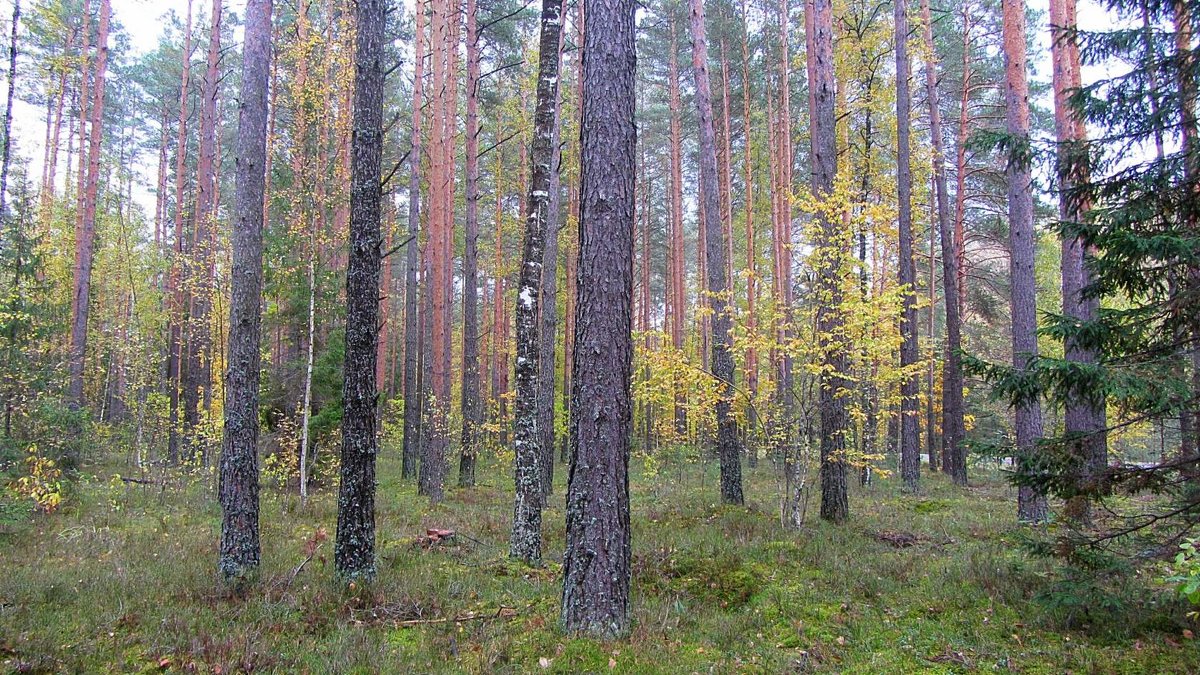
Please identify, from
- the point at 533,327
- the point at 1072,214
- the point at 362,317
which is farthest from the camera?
the point at 533,327

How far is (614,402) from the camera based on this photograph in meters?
4.93

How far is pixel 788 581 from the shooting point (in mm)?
6777

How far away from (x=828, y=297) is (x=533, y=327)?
4737 mm

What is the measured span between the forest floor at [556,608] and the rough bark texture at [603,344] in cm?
43

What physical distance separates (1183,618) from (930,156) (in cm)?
1392

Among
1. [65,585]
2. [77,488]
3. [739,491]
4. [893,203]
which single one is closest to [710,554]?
[739,491]

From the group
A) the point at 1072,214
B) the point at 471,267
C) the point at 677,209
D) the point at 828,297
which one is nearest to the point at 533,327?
the point at 828,297

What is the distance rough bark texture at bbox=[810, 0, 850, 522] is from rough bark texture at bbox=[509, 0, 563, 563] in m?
4.55

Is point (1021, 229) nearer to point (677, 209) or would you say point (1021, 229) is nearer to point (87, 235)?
point (677, 209)

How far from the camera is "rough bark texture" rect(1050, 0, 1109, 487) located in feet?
17.8

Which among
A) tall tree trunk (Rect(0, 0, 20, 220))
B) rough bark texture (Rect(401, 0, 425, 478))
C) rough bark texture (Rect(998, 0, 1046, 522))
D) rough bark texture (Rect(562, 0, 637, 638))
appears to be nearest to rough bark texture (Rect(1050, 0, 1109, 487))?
rough bark texture (Rect(998, 0, 1046, 522))

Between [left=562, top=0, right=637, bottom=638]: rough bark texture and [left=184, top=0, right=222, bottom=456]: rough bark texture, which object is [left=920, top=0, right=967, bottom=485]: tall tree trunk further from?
[left=184, top=0, right=222, bottom=456]: rough bark texture

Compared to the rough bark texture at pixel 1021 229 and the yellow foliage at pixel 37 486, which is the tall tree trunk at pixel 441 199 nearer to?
the yellow foliage at pixel 37 486

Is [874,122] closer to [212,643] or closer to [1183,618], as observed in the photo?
[1183,618]
